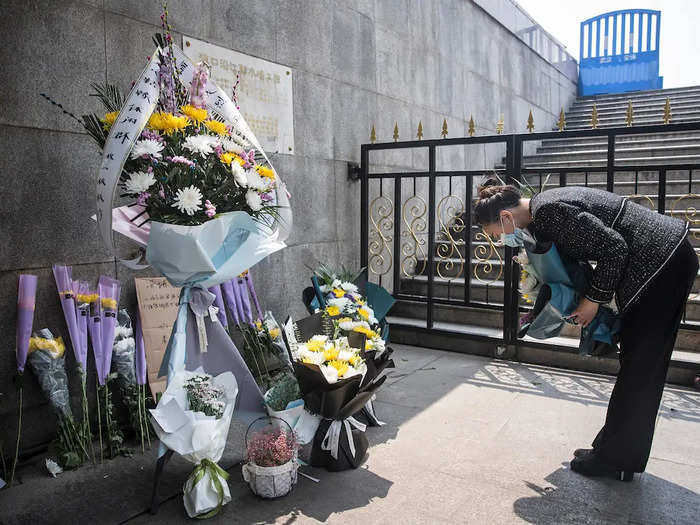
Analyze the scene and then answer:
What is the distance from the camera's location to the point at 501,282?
6.68 m

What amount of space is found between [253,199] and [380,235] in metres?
3.65

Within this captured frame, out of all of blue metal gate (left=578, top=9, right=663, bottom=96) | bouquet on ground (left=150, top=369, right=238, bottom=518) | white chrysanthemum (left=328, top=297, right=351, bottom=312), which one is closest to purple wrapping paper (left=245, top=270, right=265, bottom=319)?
white chrysanthemum (left=328, top=297, right=351, bottom=312)

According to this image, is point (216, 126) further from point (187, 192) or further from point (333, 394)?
point (333, 394)

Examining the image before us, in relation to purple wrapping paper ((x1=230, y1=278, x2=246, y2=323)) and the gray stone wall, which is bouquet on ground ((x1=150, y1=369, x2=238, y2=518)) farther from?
purple wrapping paper ((x1=230, y1=278, x2=246, y2=323))

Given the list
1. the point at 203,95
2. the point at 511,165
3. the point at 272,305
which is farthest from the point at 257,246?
the point at 511,165

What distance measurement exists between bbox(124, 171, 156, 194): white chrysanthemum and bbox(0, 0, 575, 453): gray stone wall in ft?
3.62

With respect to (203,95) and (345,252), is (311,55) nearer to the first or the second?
(345,252)

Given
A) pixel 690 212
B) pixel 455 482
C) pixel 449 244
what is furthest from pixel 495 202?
pixel 449 244

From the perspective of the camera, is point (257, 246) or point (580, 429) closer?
point (257, 246)

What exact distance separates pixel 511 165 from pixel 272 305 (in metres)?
2.55

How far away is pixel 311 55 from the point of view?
5746 millimetres

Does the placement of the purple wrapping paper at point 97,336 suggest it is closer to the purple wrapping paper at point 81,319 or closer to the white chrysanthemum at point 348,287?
the purple wrapping paper at point 81,319

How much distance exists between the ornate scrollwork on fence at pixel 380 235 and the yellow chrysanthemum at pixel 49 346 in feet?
12.0

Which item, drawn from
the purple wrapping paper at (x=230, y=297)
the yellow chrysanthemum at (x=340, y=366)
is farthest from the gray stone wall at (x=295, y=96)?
the yellow chrysanthemum at (x=340, y=366)
